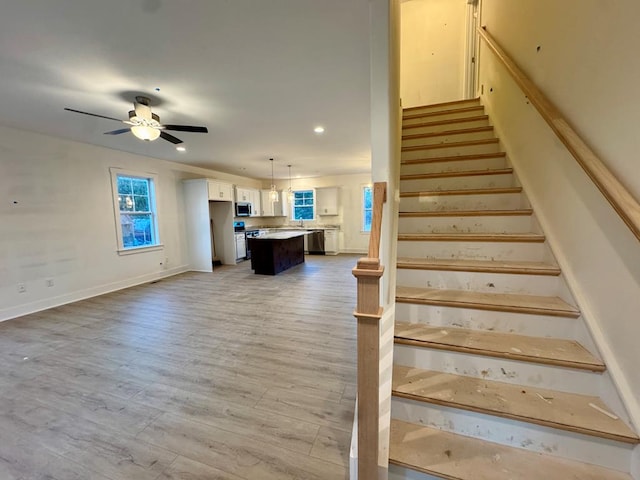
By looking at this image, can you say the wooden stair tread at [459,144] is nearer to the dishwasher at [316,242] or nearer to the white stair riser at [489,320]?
the white stair riser at [489,320]

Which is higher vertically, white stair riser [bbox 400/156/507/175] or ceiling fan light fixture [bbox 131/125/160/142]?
ceiling fan light fixture [bbox 131/125/160/142]

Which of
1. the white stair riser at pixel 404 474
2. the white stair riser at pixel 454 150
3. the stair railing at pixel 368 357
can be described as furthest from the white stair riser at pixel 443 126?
the white stair riser at pixel 404 474

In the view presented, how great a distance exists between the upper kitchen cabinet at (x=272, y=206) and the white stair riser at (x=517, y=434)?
782 cm

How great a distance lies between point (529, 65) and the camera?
2090 millimetres

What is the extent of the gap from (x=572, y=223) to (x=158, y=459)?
2.64 metres

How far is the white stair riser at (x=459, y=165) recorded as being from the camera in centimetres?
243

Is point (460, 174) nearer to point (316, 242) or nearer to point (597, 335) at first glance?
point (597, 335)

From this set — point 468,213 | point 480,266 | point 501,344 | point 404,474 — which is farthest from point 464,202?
point 404,474

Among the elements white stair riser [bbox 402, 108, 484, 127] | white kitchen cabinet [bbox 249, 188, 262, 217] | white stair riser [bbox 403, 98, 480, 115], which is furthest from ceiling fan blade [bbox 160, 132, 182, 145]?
white kitchen cabinet [bbox 249, 188, 262, 217]

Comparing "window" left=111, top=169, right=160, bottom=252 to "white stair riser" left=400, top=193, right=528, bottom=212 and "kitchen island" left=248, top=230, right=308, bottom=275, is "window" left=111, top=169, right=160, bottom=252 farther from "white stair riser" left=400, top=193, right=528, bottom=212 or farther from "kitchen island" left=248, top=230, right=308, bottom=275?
"white stair riser" left=400, top=193, right=528, bottom=212

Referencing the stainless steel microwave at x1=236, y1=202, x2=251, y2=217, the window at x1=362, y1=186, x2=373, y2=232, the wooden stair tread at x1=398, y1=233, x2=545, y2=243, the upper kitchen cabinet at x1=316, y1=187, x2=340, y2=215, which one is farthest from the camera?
the upper kitchen cabinet at x1=316, y1=187, x2=340, y2=215

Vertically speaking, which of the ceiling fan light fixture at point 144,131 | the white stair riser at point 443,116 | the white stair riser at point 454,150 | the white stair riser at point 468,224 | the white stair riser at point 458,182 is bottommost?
the white stair riser at point 468,224

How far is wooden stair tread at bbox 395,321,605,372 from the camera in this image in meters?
1.26

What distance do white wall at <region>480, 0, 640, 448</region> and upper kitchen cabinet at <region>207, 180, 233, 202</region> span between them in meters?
5.87
